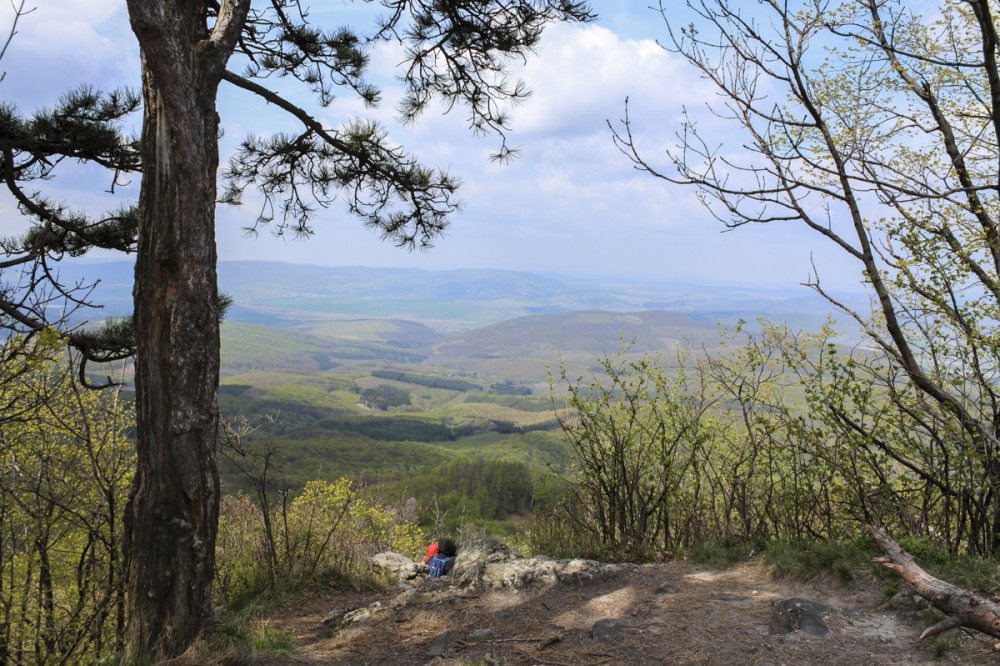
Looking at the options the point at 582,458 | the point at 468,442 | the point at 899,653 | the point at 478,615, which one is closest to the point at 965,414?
the point at 899,653

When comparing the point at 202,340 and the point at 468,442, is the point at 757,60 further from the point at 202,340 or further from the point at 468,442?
the point at 468,442

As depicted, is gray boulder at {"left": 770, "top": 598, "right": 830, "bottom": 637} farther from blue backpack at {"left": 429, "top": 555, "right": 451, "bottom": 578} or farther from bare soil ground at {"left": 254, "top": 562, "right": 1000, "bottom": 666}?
blue backpack at {"left": 429, "top": 555, "right": 451, "bottom": 578}

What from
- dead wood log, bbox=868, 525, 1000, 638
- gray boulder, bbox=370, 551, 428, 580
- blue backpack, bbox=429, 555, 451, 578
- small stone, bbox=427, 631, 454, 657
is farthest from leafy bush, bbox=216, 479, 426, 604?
dead wood log, bbox=868, 525, 1000, 638

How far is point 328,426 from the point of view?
93125mm

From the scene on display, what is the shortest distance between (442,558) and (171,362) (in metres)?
4.29

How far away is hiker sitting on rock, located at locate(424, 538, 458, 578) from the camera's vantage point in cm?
625

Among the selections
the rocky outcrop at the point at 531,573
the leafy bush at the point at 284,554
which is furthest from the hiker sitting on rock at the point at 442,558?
the rocky outcrop at the point at 531,573

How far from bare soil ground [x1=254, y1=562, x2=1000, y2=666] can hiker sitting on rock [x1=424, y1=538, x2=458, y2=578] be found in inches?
68.3

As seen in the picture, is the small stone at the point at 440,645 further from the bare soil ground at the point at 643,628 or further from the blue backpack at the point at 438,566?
the blue backpack at the point at 438,566

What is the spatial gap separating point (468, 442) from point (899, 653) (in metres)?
94.0

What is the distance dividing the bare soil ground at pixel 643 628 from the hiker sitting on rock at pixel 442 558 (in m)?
1.73

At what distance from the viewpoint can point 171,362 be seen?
308 centimetres

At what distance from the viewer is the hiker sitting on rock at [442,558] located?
6250 millimetres

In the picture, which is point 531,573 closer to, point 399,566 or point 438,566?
point 438,566
